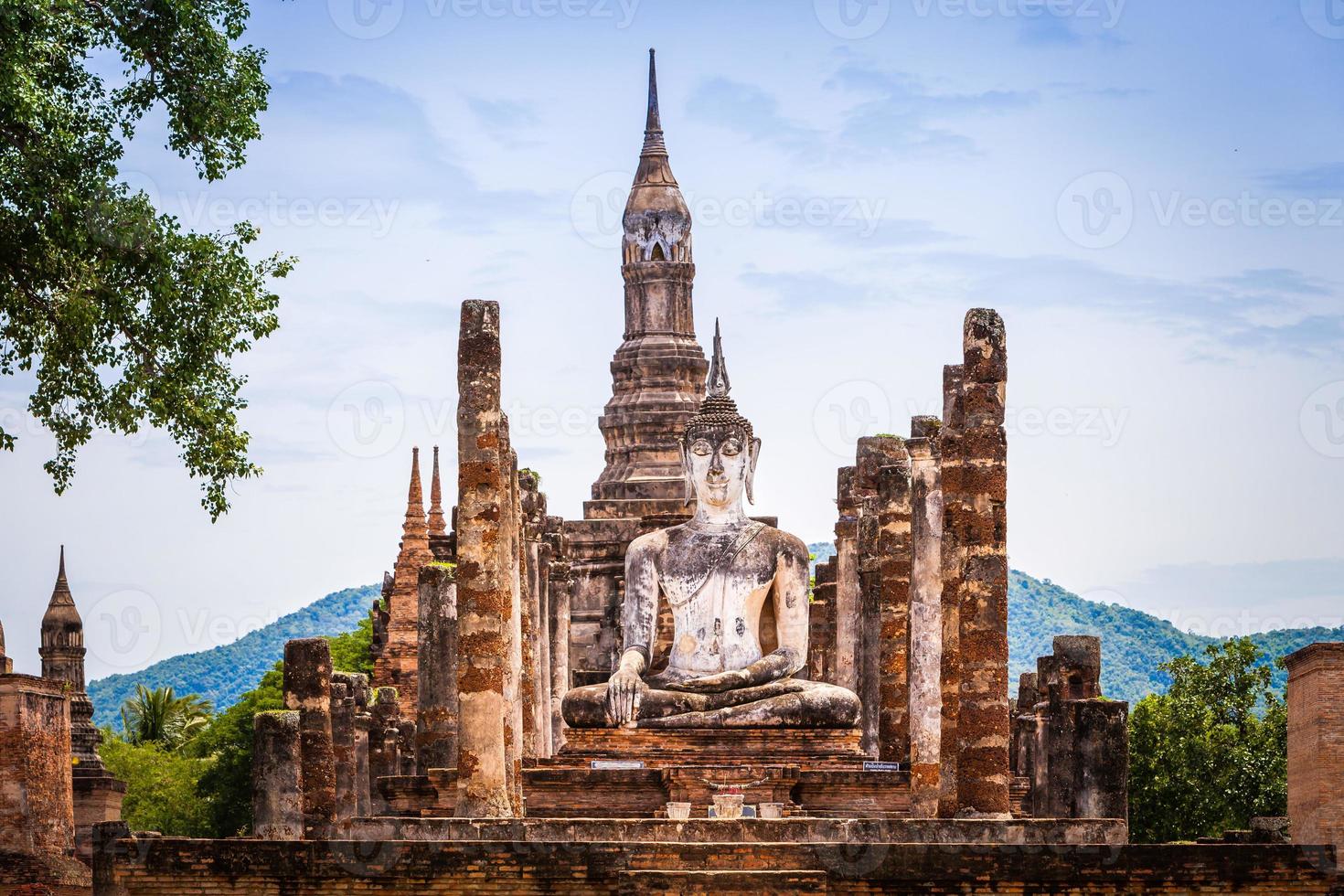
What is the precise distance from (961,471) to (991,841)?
2.97 metres

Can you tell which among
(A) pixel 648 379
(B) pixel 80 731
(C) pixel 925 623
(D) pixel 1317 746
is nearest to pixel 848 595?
(C) pixel 925 623

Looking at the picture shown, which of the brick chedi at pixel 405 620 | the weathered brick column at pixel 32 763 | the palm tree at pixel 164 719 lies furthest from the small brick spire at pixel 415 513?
the weathered brick column at pixel 32 763

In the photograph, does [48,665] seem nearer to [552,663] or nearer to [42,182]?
[552,663]

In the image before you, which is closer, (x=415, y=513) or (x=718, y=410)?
(x=718, y=410)

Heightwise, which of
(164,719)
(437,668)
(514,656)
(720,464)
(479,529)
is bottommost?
(164,719)

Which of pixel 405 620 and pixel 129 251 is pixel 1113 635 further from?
pixel 129 251

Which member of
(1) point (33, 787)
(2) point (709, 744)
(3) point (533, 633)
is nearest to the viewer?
(2) point (709, 744)

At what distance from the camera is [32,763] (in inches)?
989

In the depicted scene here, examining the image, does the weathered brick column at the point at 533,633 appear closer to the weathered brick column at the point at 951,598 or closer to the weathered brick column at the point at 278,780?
the weathered brick column at the point at 278,780

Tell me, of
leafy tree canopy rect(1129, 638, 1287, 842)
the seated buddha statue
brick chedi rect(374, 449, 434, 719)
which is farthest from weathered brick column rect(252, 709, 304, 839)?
brick chedi rect(374, 449, 434, 719)

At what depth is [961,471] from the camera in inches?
756

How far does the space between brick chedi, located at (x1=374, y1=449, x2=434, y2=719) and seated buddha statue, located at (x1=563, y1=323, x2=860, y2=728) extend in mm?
15544

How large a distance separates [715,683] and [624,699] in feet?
3.15

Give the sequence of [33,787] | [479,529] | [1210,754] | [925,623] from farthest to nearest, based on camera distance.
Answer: [1210,754], [33,787], [925,623], [479,529]
